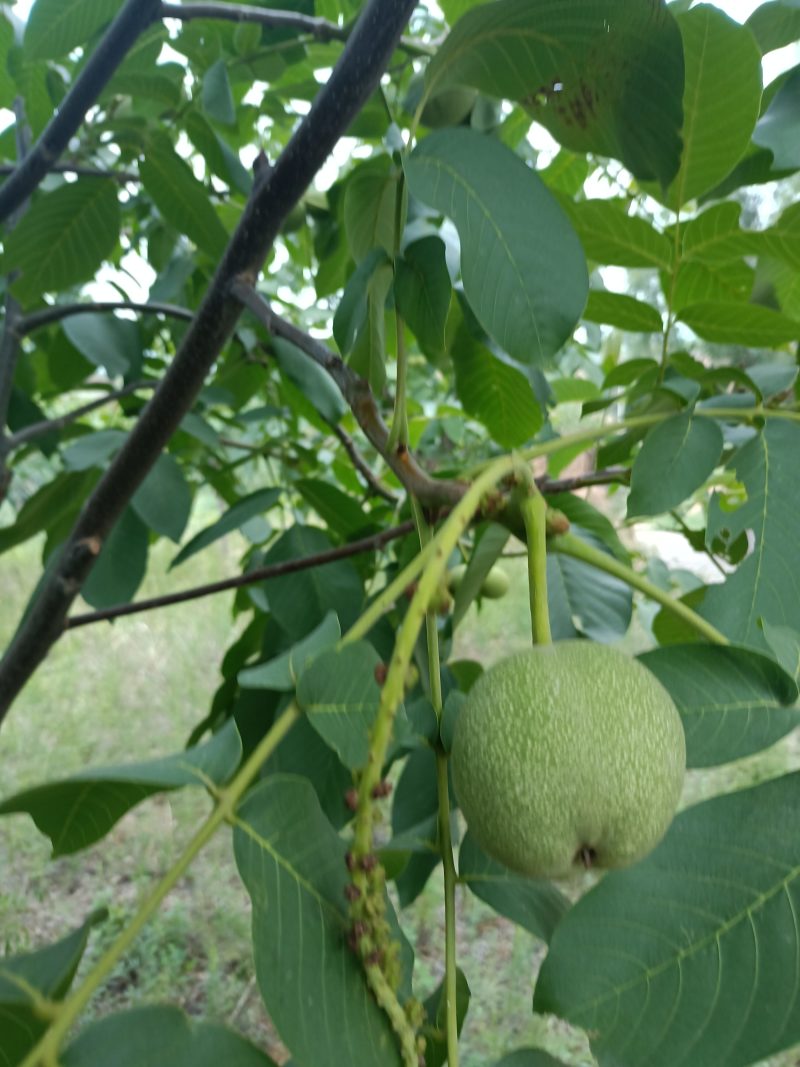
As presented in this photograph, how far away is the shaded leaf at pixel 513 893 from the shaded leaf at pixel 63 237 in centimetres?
91

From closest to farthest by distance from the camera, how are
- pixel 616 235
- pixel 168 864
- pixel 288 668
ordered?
pixel 288 668
pixel 616 235
pixel 168 864

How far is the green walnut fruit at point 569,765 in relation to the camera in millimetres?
446

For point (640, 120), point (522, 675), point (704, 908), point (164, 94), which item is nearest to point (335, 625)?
point (522, 675)

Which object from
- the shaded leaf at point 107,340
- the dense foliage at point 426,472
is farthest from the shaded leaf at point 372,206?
the shaded leaf at point 107,340

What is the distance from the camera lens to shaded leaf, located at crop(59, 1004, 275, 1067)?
41 centimetres

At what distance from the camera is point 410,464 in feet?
2.20

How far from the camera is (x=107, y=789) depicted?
51 cm

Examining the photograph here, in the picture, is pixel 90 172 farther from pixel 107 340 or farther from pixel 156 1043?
pixel 156 1043

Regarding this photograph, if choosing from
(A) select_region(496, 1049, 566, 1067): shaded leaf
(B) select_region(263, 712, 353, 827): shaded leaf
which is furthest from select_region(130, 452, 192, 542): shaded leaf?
(A) select_region(496, 1049, 566, 1067): shaded leaf

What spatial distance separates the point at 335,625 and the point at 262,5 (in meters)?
0.87

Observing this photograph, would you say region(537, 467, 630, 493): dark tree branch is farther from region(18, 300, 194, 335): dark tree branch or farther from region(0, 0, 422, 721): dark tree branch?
region(18, 300, 194, 335): dark tree branch

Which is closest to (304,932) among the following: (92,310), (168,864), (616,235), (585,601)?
(585,601)

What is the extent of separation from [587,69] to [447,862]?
0.58 metres

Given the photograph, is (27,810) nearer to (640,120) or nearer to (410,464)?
(410,464)
